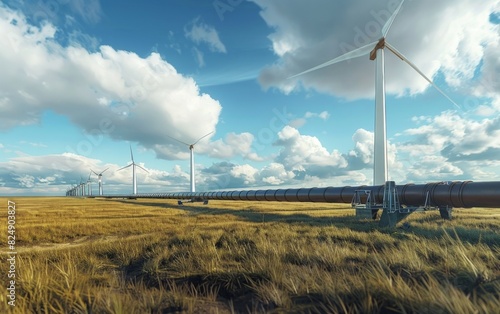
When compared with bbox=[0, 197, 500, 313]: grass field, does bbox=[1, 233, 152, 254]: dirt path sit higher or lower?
lower

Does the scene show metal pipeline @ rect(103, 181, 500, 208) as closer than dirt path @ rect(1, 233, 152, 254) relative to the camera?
No

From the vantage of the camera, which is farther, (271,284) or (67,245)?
(67,245)

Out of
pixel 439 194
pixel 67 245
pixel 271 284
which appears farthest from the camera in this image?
pixel 439 194

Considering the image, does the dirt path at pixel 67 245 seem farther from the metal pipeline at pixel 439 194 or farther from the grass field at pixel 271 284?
the metal pipeline at pixel 439 194

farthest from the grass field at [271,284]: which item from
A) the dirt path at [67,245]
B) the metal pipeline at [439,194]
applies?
the metal pipeline at [439,194]

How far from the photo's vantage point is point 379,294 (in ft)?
22.3

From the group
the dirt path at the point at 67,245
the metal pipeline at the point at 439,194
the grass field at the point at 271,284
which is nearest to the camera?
the grass field at the point at 271,284

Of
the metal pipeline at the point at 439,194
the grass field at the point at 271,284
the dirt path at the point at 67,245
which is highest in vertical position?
the metal pipeline at the point at 439,194

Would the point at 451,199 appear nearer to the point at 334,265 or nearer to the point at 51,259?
the point at 334,265

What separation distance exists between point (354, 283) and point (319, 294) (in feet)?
2.77

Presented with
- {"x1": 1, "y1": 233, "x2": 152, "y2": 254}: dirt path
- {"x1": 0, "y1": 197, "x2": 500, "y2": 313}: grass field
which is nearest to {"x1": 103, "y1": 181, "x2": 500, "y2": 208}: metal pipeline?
{"x1": 0, "y1": 197, "x2": 500, "y2": 313}: grass field

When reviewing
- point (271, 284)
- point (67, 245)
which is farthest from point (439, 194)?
point (67, 245)

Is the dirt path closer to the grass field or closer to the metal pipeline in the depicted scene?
the grass field

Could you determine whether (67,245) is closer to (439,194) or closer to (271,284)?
(271,284)
